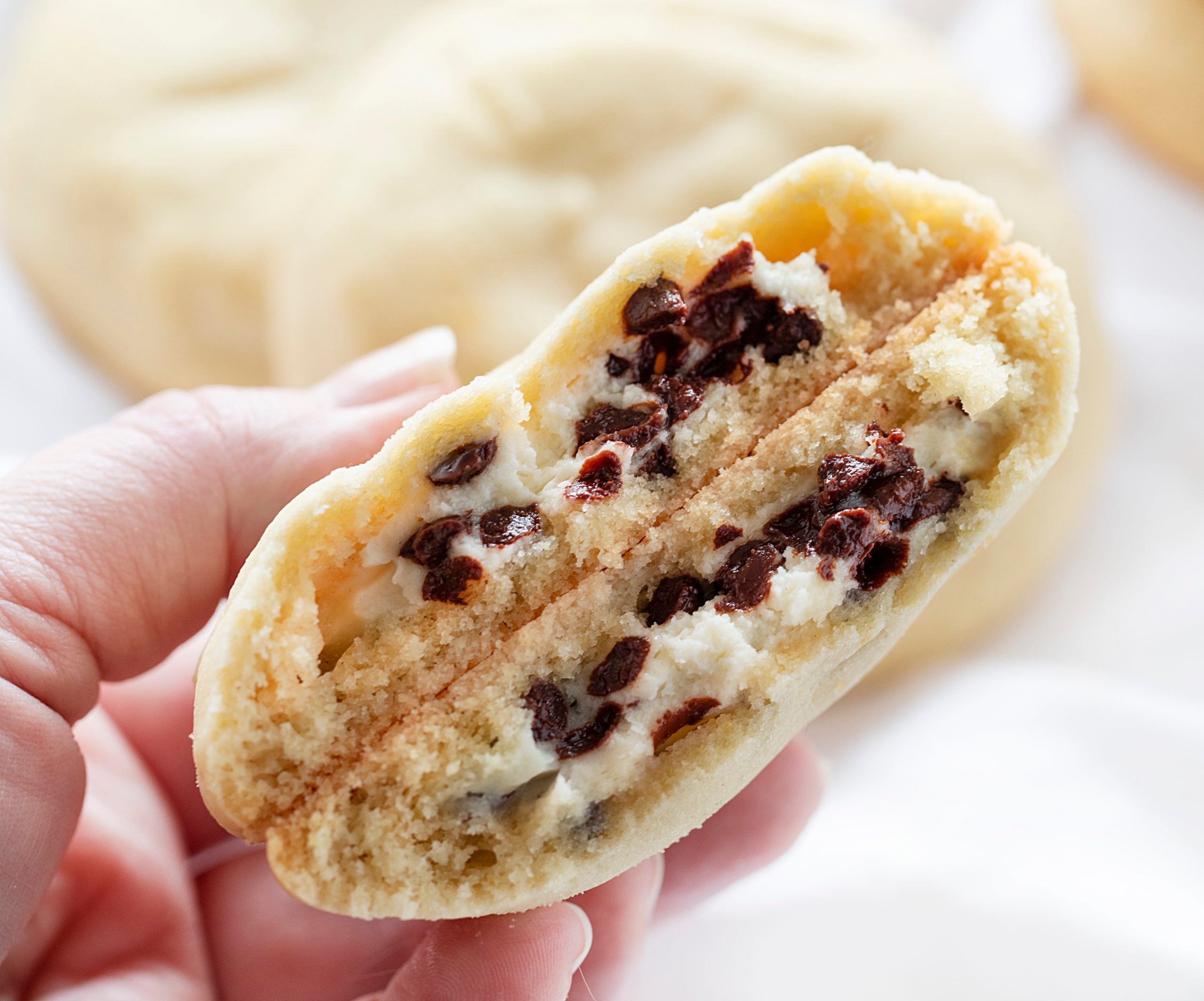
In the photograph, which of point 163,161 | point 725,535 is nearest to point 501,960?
point 725,535

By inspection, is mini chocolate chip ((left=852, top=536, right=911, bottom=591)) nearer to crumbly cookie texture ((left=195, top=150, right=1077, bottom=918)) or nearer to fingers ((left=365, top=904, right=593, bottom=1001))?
crumbly cookie texture ((left=195, top=150, right=1077, bottom=918))

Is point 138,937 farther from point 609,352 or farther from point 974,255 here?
point 974,255

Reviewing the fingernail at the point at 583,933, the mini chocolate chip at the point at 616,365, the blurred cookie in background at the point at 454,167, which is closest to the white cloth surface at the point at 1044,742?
the blurred cookie in background at the point at 454,167

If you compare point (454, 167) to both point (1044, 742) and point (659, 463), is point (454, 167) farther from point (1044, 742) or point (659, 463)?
point (1044, 742)

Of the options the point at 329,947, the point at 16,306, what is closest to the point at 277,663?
the point at 329,947

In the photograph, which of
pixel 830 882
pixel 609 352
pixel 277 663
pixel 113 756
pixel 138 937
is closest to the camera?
pixel 277 663
